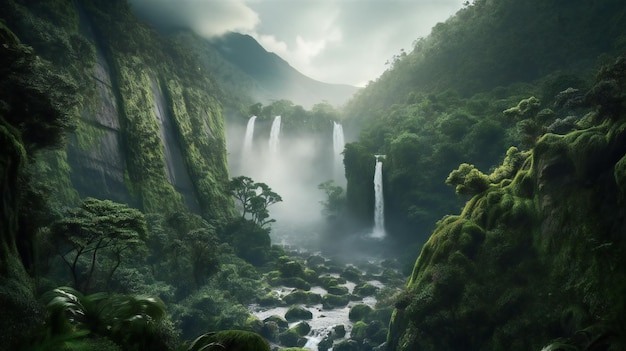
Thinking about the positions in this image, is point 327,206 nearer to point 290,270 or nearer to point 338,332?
point 290,270

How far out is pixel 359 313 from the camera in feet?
→ 92.0

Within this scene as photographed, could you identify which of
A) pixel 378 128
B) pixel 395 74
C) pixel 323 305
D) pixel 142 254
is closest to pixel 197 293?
pixel 142 254

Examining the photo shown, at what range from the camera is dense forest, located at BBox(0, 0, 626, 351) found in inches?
448

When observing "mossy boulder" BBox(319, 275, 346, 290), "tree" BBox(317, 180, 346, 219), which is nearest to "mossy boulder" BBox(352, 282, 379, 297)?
"mossy boulder" BBox(319, 275, 346, 290)

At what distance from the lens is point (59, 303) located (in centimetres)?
668

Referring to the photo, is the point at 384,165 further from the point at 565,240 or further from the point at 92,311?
the point at 92,311

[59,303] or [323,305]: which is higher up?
[59,303]

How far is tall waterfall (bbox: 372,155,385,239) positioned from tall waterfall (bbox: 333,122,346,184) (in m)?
25.0

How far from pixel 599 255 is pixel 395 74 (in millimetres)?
78556

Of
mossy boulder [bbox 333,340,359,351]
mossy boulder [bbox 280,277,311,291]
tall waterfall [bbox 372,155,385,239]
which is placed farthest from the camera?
tall waterfall [bbox 372,155,385,239]

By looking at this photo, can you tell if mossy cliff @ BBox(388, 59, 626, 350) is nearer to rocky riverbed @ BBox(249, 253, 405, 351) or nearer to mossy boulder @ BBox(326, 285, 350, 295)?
rocky riverbed @ BBox(249, 253, 405, 351)

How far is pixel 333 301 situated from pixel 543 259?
791 inches

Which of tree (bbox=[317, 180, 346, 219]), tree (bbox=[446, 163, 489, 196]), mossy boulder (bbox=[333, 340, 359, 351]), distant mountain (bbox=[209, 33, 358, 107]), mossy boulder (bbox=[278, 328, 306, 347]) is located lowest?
mossy boulder (bbox=[278, 328, 306, 347])

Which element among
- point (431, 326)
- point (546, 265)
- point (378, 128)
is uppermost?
point (378, 128)
